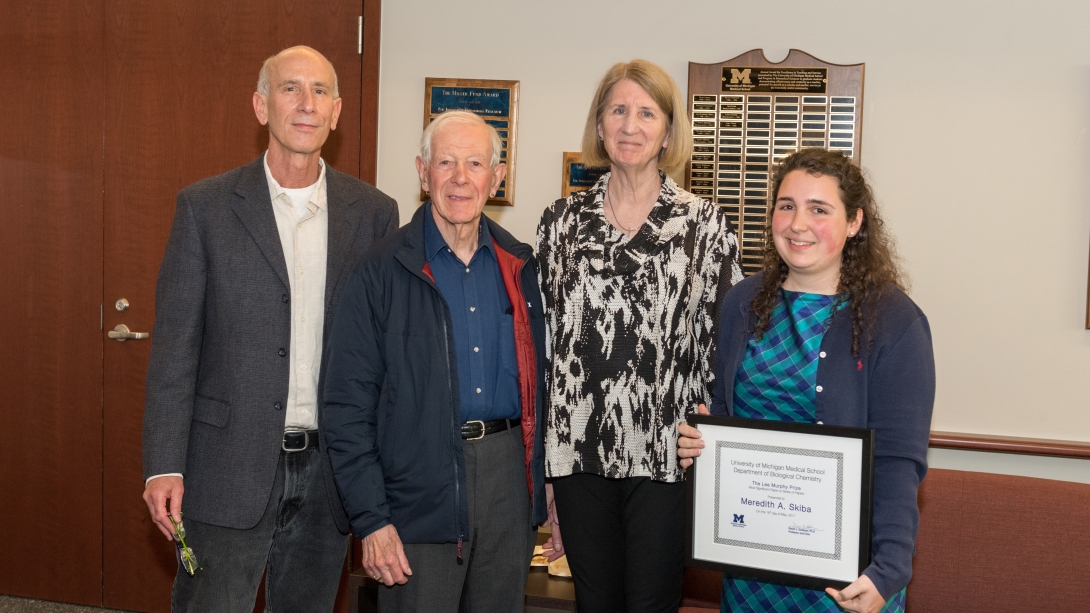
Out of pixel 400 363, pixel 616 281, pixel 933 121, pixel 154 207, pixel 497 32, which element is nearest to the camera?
pixel 400 363

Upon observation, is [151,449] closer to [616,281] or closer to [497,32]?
[616,281]

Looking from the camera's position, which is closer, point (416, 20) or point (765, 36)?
point (765, 36)

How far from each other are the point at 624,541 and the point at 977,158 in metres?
2.05

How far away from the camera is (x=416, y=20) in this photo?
3453mm

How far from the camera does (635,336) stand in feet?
6.50

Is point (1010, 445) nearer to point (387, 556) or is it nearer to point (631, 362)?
point (631, 362)

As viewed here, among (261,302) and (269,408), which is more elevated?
(261,302)

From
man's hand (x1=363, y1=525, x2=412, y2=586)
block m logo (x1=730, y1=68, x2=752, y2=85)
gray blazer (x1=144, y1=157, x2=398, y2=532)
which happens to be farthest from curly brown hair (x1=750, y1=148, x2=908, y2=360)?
block m logo (x1=730, y1=68, x2=752, y2=85)

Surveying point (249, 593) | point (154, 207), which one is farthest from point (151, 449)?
point (154, 207)

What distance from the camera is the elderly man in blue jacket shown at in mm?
1876

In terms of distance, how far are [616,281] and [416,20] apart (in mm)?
1936

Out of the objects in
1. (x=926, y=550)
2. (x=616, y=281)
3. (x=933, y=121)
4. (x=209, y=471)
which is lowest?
(x=926, y=550)

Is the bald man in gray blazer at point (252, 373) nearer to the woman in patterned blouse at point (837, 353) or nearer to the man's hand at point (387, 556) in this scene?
the man's hand at point (387, 556)

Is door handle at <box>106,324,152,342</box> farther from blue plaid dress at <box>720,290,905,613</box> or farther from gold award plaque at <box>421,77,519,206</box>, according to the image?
blue plaid dress at <box>720,290,905,613</box>
